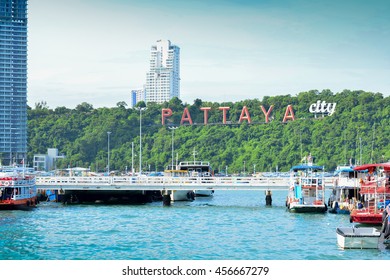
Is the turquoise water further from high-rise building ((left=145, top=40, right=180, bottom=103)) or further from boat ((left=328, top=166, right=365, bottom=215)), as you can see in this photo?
high-rise building ((left=145, top=40, right=180, bottom=103))

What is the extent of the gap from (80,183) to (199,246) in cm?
1720

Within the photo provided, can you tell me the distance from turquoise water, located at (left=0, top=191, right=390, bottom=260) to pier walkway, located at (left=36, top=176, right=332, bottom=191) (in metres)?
1.68

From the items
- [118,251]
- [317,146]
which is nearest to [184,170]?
[317,146]

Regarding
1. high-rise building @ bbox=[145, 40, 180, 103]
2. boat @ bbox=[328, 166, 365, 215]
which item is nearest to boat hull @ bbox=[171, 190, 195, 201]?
boat @ bbox=[328, 166, 365, 215]

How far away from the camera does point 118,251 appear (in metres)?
18.8

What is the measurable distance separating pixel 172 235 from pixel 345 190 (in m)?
12.1

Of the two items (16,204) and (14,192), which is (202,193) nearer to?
(14,192)

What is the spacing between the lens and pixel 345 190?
1280 inches

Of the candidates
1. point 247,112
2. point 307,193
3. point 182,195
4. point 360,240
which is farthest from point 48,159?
point 360,240

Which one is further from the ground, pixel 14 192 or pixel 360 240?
pixel 14 192

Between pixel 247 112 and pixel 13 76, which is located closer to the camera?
pixel 247 112

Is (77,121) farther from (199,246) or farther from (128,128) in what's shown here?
(199,246)

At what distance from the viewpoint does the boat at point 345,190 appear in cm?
3041

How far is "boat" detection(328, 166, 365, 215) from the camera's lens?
99.8ft
